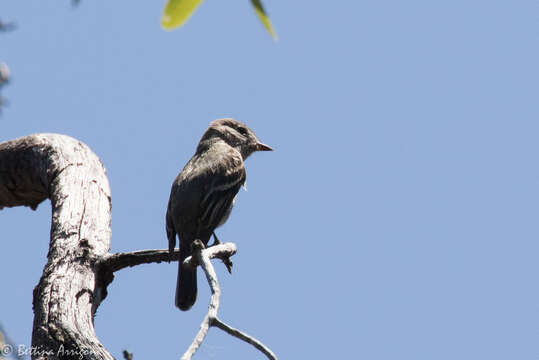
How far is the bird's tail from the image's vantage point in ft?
20.6

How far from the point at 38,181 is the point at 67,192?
3.25ft

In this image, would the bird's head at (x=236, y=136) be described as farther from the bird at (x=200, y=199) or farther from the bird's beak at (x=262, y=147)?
the bird at (x=200, y=199)

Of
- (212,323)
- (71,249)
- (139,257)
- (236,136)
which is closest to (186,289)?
(139,257)

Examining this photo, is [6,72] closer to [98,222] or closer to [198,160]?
[98,222]

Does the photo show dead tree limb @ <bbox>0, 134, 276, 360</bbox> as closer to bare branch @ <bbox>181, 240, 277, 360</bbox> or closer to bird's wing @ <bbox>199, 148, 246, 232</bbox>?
bare branch @ <bbox>181, 240, 277, 360</bbox>

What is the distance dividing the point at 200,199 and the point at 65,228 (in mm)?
2162

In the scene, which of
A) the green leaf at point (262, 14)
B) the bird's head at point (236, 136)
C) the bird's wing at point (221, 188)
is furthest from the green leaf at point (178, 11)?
the bird's head at point (236, 136)

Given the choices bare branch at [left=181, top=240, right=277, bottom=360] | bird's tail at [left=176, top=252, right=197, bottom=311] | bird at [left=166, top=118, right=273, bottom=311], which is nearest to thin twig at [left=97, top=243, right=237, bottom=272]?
bird at [left=166, top=118, right=273, bottom=311]

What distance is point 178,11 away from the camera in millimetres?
1563

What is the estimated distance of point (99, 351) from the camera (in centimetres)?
379

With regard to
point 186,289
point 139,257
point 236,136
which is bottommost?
point 186,289

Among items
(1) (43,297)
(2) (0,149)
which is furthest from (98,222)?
(2) (0,149)

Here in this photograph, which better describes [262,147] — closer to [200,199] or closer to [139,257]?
[200,199]

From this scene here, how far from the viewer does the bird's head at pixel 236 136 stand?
9.20m
